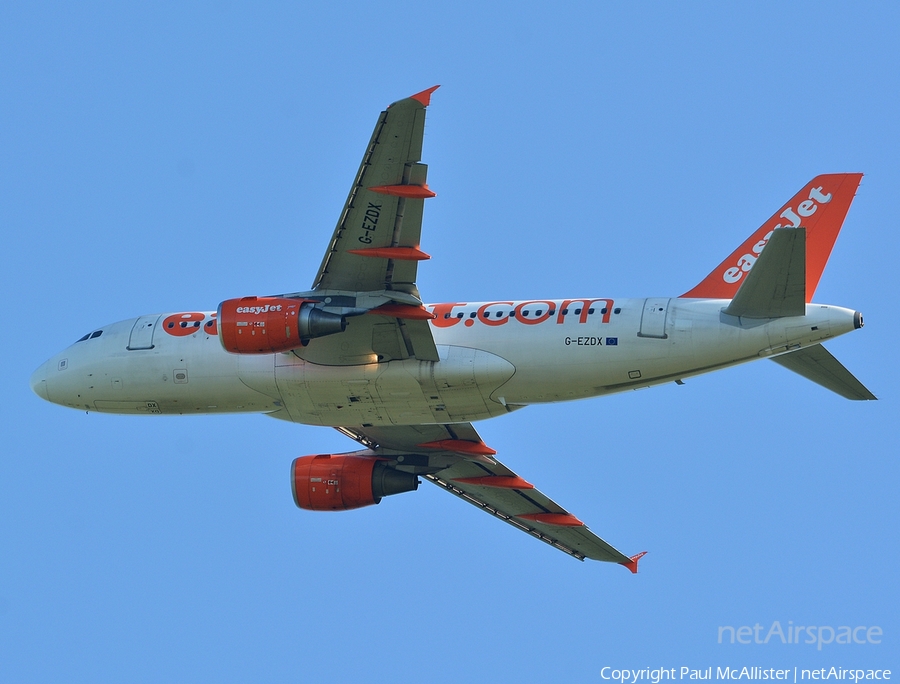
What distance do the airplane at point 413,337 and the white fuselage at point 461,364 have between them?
0.04 metres

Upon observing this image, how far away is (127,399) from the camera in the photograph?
40344 millimetres

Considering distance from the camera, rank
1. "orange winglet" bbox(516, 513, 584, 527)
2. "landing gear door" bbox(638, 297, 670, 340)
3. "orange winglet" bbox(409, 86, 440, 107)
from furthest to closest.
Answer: "orange winglet" bbox(516, 513, 584, 527) < "landing gear door" bbox(638, 297, 670, 340) < "orange winglet" bbox(409, 86, 440, 107)

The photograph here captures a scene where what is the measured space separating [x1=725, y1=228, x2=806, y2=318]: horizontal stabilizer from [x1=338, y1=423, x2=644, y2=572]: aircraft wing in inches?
414

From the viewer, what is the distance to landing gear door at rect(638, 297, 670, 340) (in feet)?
119

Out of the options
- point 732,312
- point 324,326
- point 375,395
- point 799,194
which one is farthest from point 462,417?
point 799,194

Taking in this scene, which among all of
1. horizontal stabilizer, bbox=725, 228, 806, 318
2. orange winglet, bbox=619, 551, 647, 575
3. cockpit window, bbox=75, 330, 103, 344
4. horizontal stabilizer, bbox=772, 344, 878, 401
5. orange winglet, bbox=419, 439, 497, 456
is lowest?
orange winglet, bbox=619, 551, 647, 575

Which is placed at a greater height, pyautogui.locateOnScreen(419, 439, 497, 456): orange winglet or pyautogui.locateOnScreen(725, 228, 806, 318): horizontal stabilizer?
pyautogui.locateOnScreen(725, 228, 806, 318): horizontal stabilizer

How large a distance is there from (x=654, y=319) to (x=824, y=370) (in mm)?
4445

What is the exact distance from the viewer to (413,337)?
121ft

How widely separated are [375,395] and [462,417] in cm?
251

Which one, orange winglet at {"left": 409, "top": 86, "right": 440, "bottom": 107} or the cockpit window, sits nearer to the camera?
orange winglet at {"left": 409, "top": 86, "right": 440, "bottom": 107}

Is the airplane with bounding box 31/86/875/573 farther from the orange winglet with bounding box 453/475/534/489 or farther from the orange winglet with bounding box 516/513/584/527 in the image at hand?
the orange winglet with bounding box 516/513/584/527

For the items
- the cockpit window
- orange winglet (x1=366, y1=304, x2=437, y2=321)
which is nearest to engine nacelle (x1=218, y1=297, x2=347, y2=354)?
orange winglet (x1=366, y1=304, x2=437, y2=321)

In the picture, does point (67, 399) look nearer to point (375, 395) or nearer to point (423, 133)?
point (375, 395)
